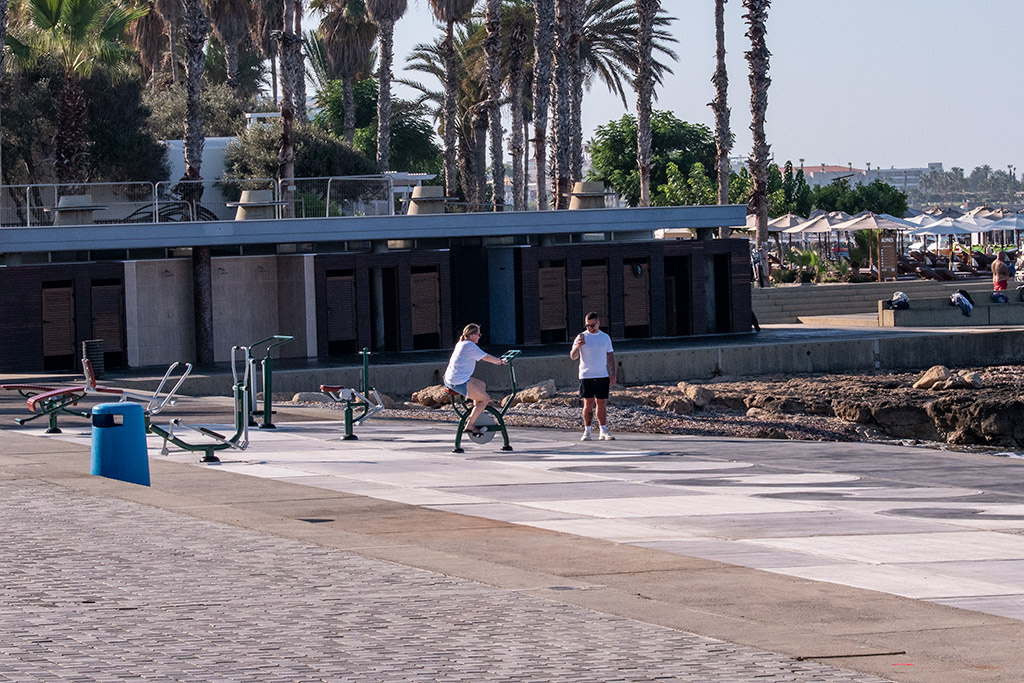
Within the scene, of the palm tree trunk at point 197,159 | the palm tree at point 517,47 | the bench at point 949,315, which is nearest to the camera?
the palm tree trunk at point 197,159

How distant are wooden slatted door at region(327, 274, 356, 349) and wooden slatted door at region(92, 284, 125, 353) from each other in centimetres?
514

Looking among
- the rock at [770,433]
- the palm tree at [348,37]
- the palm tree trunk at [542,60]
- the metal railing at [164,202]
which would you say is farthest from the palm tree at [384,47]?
the rock at [770,433]

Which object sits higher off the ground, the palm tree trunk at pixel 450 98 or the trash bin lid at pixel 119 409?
the palm tree trunk at pixel 450 98

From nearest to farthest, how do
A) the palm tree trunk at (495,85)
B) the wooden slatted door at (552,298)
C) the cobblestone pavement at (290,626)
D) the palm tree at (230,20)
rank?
the cobblestone pavement at (290,626), the wooden slatted door at (552,298), the palm tree trunk at (495,85), the palm tree at (230,20)

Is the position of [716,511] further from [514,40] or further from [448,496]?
[514,40]

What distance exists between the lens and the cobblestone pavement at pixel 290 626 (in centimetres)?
635

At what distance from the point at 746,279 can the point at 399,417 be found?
18.8m

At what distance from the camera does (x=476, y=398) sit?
1692 cm

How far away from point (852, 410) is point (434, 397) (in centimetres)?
813

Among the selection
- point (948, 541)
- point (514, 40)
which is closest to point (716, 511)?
point (948, 541)

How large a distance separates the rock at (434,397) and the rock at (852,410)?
7625mm

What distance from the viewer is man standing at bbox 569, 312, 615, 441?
1809 cm

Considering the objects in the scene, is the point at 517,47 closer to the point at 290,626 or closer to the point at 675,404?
the point at 675,404

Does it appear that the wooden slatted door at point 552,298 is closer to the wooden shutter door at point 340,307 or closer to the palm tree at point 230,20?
the wooden shutter door at point 340,307
